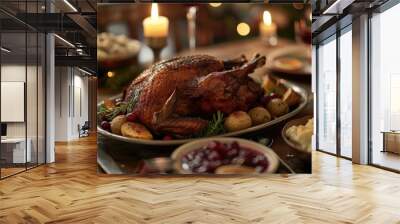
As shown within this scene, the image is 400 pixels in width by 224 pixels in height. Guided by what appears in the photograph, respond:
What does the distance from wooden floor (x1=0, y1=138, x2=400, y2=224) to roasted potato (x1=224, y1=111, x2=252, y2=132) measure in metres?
0.76

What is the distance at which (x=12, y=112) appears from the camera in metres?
6.30

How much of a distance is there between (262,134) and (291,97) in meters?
0.70

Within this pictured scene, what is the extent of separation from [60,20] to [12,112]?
2.09 metres

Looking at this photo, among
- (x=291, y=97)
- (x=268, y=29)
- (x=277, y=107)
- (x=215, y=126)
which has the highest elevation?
(x=268, y=29)

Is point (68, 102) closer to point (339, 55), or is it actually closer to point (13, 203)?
point (339, 55)

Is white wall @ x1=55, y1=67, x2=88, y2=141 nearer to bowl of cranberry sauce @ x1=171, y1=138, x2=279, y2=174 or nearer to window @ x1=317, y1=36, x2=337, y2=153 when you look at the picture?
window @ x1=317, y1=36, x2=337, y2=153

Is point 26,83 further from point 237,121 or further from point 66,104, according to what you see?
point 66,104

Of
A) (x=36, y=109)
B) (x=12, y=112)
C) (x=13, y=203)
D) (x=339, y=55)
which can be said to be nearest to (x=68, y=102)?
(x=36, y=109)

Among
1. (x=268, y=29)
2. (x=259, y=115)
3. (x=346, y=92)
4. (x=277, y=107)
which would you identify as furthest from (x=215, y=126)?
(x=346, y=92)

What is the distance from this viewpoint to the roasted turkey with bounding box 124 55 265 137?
18.9ft

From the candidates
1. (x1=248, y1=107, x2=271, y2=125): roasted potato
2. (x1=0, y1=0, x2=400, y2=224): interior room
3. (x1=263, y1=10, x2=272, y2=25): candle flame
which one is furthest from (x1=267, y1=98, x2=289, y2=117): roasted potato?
(x1=263, y1=10, x2=272, y2=25): candle flame

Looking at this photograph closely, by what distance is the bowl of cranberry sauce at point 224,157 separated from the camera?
586cm

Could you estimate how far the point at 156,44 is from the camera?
6043 mm

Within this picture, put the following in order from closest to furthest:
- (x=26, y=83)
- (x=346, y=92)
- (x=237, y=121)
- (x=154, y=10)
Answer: (x=237, y=121)
(x=154, y=10)
(x=26, y=83)
(x=346, y=92)
